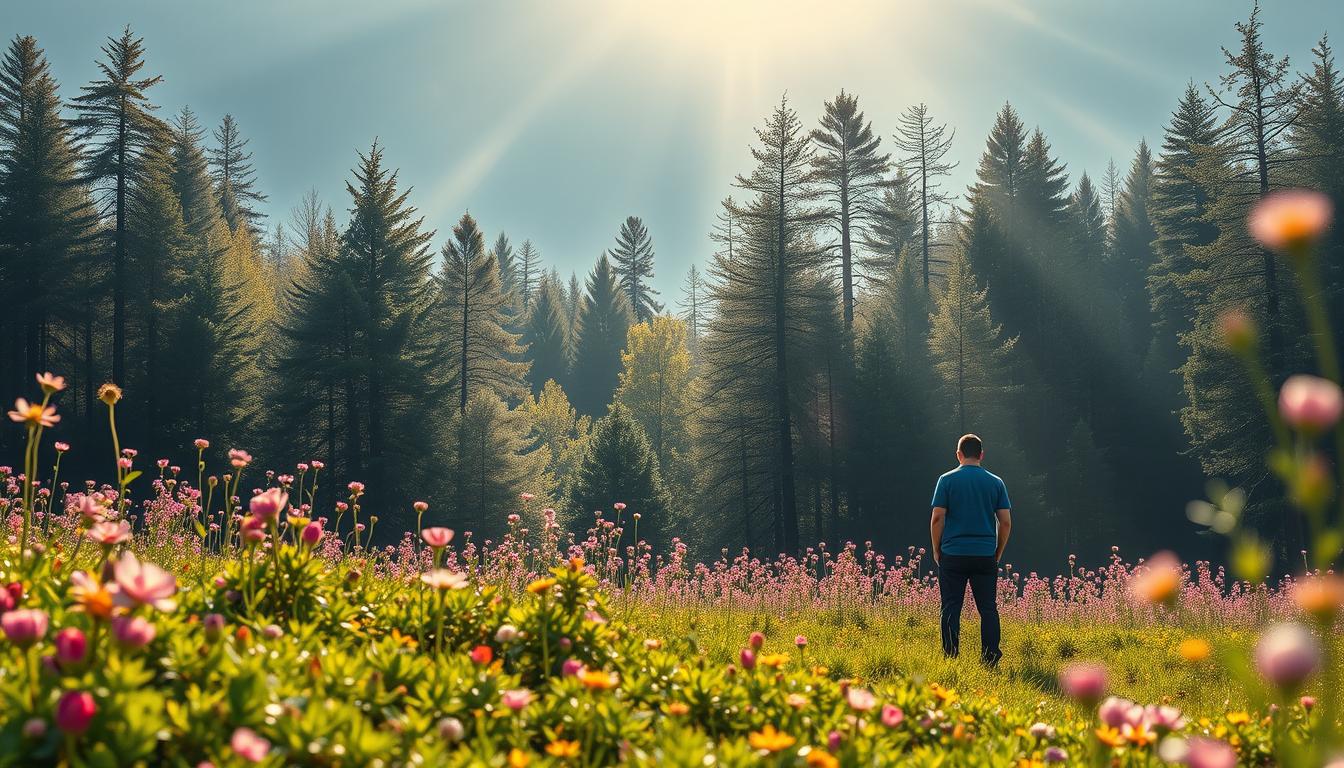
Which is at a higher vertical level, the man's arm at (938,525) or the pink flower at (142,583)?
the pink flower at (142,583)

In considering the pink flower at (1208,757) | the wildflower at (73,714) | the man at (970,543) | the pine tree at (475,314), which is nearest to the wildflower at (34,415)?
the wildflower at (73,714)

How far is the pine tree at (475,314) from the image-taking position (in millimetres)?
30438

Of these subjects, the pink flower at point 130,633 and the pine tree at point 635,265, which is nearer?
the pink flower at point 130,633

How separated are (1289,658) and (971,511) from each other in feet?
17.2

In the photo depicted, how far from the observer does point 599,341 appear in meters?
57.0

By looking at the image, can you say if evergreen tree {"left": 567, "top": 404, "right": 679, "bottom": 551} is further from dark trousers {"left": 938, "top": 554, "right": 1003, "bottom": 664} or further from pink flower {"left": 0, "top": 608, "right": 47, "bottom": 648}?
pink flower {"left": 0, "top": 608, "right": 47, "bottom": 648}

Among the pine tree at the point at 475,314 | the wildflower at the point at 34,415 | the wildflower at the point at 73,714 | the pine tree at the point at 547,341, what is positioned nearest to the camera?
the wildflower at the point at 73,714

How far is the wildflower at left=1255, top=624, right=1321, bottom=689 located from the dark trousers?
16.9 ft

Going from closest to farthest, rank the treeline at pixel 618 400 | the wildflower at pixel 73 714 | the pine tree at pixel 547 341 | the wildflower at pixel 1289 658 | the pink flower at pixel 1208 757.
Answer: the wildflower at pixel 1289 658
the pink flower at pixel 1208 757
the wildflower at pixel 73 714
the treeline at pixel 618 400
the pine tree at pixel 547 341

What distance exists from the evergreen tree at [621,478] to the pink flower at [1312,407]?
24.1m

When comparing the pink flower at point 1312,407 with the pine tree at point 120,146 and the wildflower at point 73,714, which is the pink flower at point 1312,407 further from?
the pine tree at point 120,146

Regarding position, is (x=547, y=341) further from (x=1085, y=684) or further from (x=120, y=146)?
(x=1085, y=684)

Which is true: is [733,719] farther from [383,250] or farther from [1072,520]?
[1072,520]

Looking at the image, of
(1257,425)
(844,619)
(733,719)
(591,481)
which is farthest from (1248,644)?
(591,481)
